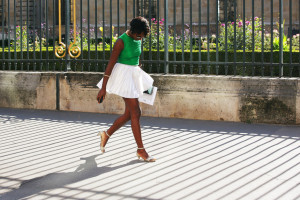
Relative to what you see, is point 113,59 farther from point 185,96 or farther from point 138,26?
point 185,96

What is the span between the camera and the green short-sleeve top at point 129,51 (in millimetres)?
5031

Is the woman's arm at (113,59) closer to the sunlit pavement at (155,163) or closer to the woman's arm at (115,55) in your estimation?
the woman's arm at (115,55)

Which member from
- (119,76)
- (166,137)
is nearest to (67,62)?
(166,137)

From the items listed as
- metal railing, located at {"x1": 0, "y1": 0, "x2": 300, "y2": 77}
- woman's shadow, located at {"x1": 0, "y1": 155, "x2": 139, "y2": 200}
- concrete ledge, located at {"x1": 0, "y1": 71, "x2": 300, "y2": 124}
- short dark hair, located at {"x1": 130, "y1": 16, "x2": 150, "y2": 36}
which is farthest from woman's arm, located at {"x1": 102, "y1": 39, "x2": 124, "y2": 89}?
concrete ledge, located at {"x1": 0, "y1": 71, "x2": 300, "y2": 124}

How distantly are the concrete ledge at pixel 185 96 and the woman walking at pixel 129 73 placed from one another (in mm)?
2506

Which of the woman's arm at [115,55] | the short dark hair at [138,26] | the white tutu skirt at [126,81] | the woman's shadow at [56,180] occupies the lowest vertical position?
the woman's shadow at [56,180]

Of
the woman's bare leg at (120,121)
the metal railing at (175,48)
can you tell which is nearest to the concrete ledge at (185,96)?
the metal railing at (175,48)

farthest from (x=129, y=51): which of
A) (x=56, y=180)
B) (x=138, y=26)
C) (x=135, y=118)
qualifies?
(x=56, y=180)

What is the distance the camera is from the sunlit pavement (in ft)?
13.4

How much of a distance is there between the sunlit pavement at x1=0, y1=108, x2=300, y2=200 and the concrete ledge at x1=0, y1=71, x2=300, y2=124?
0.74 feet

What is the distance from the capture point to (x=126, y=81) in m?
5.04

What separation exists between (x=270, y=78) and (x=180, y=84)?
4.34 feet

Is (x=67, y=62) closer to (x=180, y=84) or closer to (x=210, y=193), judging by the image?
(x=180, y=84)

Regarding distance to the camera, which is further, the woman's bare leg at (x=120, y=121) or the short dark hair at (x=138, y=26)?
the woman's bare leg at (x=120, y=121)
